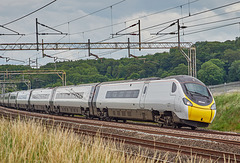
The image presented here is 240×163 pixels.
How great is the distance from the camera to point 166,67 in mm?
77812

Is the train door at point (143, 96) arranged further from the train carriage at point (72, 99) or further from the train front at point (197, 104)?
the train carriage at point (72, 99)

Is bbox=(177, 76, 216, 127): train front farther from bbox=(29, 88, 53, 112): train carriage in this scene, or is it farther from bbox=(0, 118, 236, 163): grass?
bbox=(29, 88, 53, 112): train carriage

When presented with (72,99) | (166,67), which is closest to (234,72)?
(166,67)

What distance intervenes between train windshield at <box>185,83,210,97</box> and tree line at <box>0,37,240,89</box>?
2046 inches

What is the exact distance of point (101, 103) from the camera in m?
26.7

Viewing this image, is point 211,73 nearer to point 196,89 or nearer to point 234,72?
point 234,72

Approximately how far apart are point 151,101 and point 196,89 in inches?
111

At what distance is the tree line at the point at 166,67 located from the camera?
252ft

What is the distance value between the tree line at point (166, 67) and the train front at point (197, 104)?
52.3 metres

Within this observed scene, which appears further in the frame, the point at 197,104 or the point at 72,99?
the point at 72,99

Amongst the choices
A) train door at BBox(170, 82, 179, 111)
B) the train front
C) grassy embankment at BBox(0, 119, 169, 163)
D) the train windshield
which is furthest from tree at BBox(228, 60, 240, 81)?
grassy embankment at BBox(0, 119, 169, 163)

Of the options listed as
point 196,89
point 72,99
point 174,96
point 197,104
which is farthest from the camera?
point 72,99

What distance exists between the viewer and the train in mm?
18344

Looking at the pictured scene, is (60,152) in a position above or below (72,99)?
above
